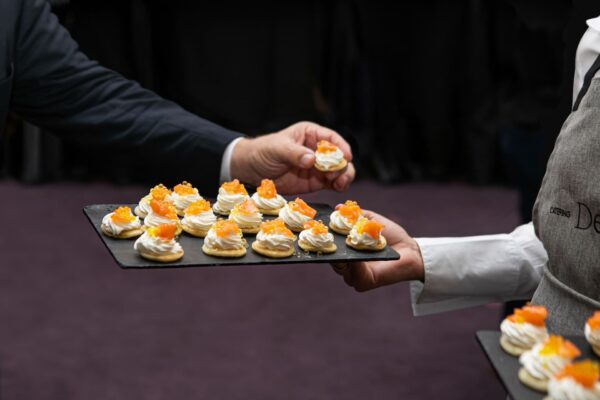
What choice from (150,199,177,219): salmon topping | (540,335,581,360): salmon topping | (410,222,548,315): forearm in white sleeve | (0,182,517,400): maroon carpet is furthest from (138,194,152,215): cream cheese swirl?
(0,182,517,400): maroon carpet

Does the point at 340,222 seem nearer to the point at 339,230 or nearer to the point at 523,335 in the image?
the point at 339,230

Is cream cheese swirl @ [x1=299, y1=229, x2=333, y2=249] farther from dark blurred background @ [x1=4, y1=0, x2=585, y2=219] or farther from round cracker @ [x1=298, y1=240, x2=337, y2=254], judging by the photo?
dark blurred background @ [x1=4, y1=0, x2=585, y2=219]

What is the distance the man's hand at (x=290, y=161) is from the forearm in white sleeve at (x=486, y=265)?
38 cm

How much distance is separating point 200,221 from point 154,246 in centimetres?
28

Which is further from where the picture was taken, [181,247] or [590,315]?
[181,247]

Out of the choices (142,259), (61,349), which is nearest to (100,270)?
(61,349)

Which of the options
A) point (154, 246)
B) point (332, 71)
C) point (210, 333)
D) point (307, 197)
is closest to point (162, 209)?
point (154, 246)

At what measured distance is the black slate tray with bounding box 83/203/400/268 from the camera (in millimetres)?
1395

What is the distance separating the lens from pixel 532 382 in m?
0.96

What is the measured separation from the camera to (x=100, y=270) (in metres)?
3.58

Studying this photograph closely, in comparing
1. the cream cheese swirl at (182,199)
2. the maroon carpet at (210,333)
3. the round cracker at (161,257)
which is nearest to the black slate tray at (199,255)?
the round cracker at (161,257)

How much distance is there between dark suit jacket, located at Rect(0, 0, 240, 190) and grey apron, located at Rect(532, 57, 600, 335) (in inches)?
34.6

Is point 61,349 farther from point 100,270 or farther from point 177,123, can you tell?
point 177,123

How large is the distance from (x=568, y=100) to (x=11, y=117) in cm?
334
